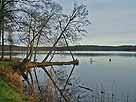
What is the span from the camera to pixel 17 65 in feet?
108

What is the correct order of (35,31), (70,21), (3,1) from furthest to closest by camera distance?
(70,21), (35,31), (3,1)

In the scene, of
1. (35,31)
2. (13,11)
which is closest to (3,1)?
(13,11)

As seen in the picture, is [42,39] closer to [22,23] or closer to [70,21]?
[70,21]

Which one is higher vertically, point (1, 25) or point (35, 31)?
point (1, 25)

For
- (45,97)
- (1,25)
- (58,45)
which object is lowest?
(58,45)

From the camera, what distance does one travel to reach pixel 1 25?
22.5m

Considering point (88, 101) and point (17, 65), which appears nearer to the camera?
point (88, 101)

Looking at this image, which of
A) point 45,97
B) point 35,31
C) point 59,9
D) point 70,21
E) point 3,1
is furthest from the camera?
point 70,21

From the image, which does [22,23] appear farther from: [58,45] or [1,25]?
[58,45]

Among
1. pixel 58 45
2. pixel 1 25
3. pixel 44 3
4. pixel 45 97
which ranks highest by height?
pixel 44 3

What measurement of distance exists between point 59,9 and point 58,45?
7.08 meters

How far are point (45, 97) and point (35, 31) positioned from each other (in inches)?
845

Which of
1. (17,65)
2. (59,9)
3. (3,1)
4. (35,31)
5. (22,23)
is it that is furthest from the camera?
(59,9)

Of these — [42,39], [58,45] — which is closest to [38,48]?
[42,39]
